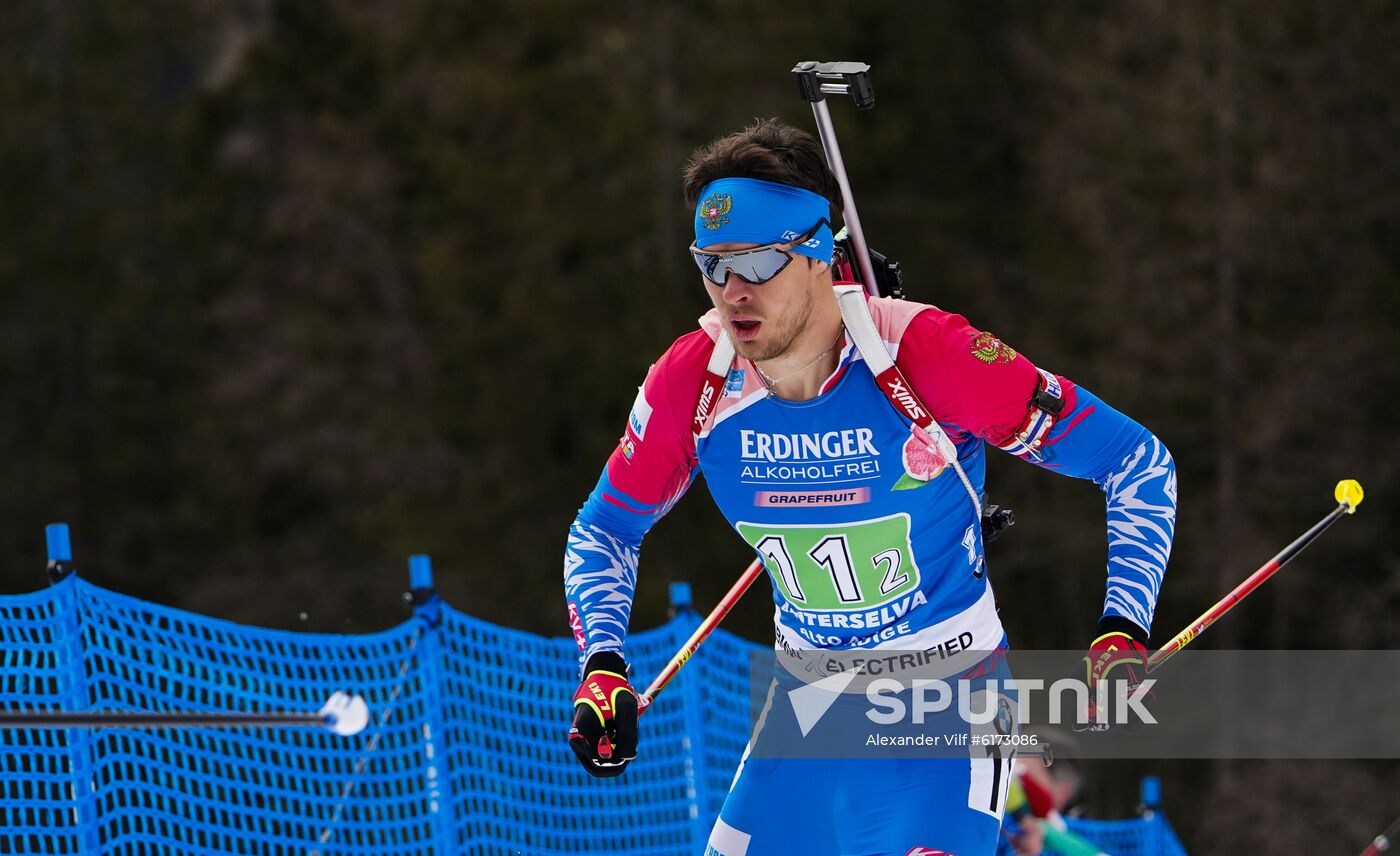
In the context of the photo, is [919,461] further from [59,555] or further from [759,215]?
[59,555]

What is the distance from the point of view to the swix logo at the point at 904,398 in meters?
3.84

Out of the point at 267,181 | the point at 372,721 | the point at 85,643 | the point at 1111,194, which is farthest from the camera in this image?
the point at 267,181

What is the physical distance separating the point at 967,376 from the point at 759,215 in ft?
1.78

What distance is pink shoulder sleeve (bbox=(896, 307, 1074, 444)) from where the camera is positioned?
3826mm

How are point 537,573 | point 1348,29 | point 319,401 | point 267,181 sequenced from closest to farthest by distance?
point 1348,29
point 537,573
point 319,401
point 267,181

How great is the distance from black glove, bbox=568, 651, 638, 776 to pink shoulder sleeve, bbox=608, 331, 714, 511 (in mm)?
487

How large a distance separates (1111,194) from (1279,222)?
1.94 meters

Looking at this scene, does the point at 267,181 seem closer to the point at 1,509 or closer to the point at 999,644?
the point at 1,509

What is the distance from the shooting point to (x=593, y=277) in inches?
922

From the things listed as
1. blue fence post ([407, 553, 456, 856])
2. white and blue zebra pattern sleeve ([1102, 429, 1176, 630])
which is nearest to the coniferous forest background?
blue fence post ([407, 553, 456, 856])

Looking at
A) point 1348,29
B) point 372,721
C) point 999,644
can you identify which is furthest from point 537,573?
point 999,644

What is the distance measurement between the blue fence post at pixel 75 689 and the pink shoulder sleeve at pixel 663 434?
5.05 ft

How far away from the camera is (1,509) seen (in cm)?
2641

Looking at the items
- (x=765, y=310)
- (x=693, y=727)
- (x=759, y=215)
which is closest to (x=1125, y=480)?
(x=765, y=310)
